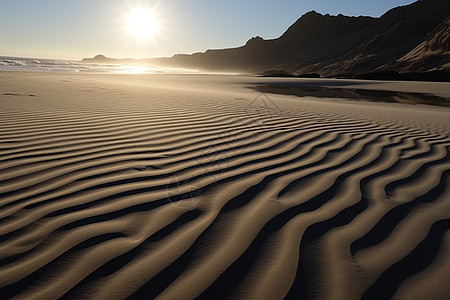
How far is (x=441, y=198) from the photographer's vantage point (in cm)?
214

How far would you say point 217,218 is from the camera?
176cm

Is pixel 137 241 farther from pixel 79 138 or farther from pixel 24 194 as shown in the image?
pixel 79 138

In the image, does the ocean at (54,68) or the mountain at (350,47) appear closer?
the ocean at (54,68)

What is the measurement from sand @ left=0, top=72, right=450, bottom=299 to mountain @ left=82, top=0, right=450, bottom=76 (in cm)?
3444

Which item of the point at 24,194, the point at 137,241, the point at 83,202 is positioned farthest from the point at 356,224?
the point at 24,194

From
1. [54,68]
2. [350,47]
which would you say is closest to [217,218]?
[54,68]

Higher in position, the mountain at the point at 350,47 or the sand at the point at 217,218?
the mountain at the point at 350,47

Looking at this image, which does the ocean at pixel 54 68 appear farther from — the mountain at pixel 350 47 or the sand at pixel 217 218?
the sand at pixel 217 218

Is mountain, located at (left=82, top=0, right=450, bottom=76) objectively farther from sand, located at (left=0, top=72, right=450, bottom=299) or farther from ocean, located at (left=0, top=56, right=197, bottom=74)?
sand, located at (left=0, top=72, right=450, bottom=299)

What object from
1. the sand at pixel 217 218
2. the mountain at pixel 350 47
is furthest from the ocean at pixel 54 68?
the sand at pixel 217 218

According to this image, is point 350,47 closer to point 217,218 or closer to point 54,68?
point 54,68

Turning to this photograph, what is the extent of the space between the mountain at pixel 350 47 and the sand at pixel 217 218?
113 ft

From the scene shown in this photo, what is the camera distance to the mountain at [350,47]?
41.6 m

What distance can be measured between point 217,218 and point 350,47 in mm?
87958
